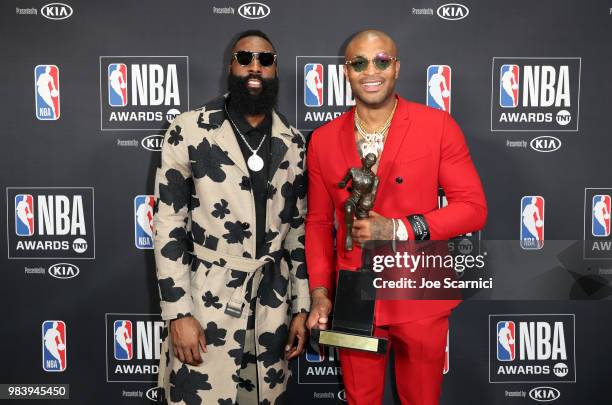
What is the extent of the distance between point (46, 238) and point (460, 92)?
239 cm

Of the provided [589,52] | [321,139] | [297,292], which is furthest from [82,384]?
[589,52]

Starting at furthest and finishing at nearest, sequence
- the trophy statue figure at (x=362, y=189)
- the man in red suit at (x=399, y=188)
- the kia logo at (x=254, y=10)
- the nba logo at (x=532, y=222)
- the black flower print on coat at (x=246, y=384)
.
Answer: the nba logo at (x=532, y=222) → the kia logo at (x=254, y=10) → the black flower print on coat at (x=246, y=384) → the man in red suit at (x=399, y=188) → the trophy statue figure at (x=362, y=189)

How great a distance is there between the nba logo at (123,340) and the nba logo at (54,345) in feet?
0.95

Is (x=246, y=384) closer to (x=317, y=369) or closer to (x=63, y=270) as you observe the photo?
(x=317, y=369)

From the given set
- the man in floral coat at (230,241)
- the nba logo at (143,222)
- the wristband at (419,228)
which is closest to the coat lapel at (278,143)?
the man in floral coat at (230,241)

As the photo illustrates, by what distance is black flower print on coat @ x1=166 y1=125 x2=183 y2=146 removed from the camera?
221 centimetres

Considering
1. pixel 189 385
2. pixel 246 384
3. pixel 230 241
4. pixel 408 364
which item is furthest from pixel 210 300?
pixel 408 364

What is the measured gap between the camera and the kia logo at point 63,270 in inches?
120

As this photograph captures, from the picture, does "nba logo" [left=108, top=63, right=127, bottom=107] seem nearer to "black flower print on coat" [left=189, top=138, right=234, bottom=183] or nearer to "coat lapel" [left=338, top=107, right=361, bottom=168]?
"black flower print on coat" [left=189, top=138, right=234, bottom=183]

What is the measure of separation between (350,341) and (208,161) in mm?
894

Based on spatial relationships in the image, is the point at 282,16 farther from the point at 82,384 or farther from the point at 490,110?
the point at 82,384

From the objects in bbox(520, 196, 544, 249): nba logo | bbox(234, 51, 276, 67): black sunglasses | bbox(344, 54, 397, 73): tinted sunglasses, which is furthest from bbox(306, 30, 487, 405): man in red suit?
bbox(520, 196, 544, 249): nba logo

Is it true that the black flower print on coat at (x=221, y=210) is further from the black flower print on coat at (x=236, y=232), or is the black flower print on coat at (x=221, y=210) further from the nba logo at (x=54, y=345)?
the nba logo at (x=54, y=345)

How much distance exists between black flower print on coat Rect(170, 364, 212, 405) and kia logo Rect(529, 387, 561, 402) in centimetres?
192
